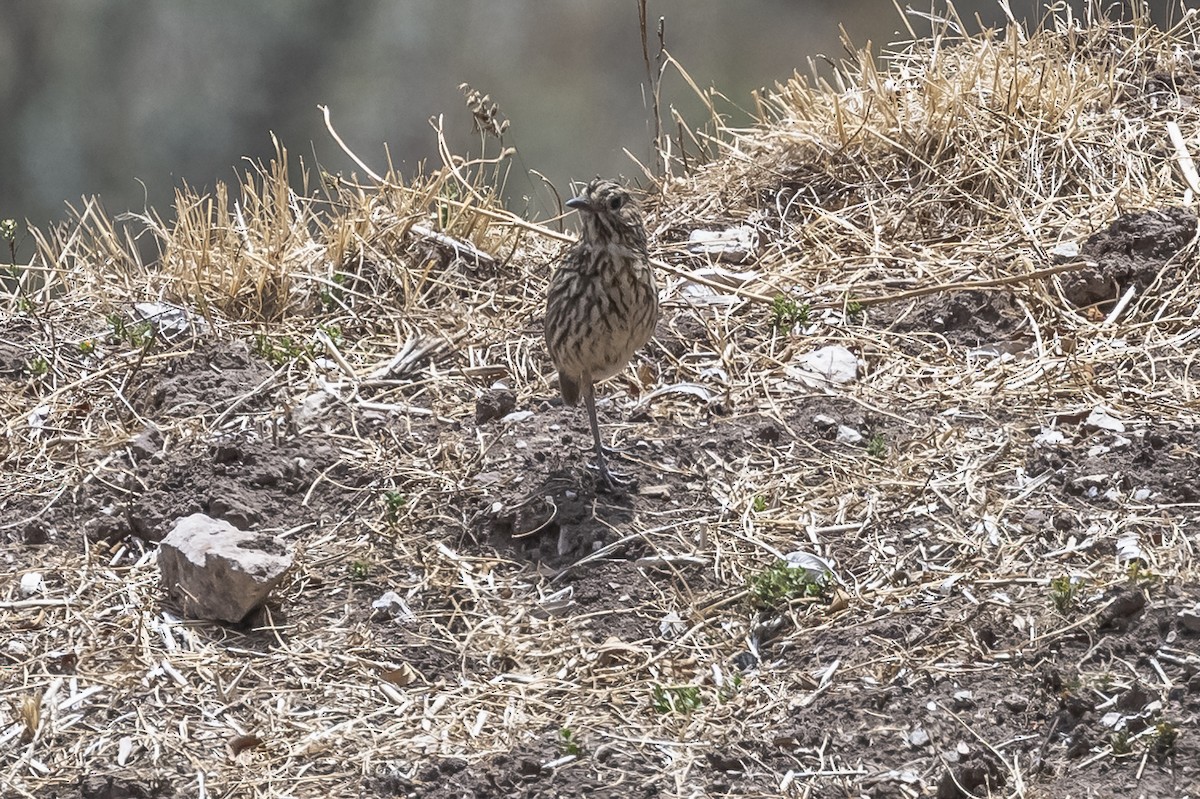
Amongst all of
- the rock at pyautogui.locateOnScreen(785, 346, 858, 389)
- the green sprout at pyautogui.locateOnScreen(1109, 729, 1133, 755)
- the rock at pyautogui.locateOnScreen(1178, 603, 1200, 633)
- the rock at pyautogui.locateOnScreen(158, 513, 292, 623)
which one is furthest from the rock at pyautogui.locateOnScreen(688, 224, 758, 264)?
the green sprout at pyautogui.locateOnScreen(1109, 729, 1133, 755)

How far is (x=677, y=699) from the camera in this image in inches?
140

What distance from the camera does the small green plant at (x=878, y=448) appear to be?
4352mm

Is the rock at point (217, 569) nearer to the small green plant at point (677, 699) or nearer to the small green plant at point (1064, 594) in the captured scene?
the small green plant at point (677, 699)

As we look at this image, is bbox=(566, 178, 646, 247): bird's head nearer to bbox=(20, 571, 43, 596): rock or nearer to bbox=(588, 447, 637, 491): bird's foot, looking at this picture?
bbox=(588, 447, 637, 491): bird's foot

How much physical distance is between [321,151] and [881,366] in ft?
27.6

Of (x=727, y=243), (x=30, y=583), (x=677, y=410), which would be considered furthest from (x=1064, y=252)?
(x=30, y=583)

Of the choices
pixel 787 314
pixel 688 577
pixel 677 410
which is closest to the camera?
pixel 688 577

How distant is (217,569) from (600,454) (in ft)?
4.03

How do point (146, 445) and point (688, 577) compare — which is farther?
point (146, 445)

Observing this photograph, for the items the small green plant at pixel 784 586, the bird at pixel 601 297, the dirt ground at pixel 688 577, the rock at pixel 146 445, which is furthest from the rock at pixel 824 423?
the rock at pixel 146 445

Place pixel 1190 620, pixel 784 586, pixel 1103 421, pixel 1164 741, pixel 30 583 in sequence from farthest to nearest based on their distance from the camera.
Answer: pixel 1103 421, pixel 30 583, pixel 784 586, pixel 1190 620, pixel 1164 741

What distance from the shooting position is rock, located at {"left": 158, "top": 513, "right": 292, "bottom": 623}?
3.86 m

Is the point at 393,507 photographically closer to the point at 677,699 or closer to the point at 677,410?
the point at 677,410

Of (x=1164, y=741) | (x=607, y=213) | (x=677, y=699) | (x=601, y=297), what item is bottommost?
(x=677, y=699)
